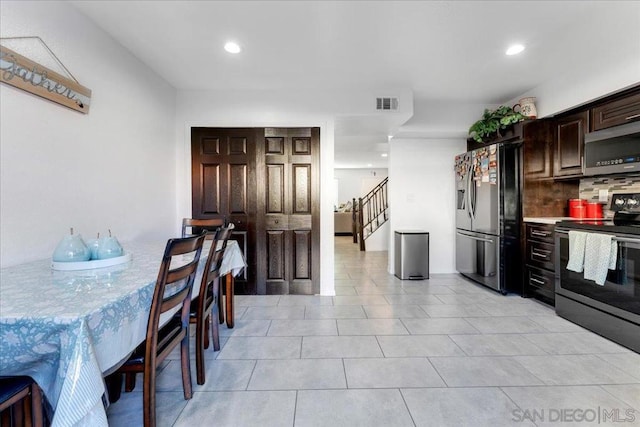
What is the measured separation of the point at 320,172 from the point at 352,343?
2.10m

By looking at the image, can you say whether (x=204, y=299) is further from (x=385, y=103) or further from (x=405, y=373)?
(x=385, y=103)

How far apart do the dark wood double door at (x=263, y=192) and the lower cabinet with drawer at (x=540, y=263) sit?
254 centimetres

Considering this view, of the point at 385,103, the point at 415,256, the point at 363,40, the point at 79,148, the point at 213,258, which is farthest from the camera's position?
the point at 415,256

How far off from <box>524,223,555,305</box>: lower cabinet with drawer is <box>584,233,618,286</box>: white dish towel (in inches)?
22.6

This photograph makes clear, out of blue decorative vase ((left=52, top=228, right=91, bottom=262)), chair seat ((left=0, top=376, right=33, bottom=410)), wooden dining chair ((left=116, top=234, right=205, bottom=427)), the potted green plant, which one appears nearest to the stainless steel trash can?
the potted green plant

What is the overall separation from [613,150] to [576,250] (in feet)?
3.39

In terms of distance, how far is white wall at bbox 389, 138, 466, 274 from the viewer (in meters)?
4.76

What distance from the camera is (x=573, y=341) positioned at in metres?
2.42

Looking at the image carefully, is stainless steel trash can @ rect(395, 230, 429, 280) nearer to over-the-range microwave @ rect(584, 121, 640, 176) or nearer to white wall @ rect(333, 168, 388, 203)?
over-the-range microwave @ rect(584, 121, 640, 176)

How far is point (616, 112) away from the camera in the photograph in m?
2.68

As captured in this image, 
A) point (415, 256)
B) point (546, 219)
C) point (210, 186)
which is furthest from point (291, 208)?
point (546, 219)

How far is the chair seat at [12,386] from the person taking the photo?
36.6 inches

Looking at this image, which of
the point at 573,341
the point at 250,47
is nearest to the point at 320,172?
the point at 250,47

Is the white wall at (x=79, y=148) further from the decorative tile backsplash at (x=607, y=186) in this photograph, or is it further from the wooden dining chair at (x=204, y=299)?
the decorative tile backsplash at (x=607, y=186)
